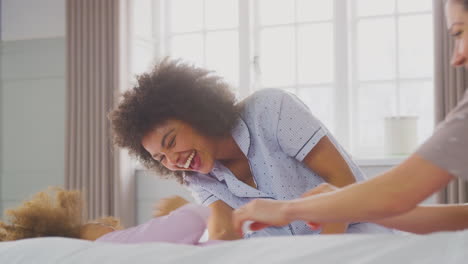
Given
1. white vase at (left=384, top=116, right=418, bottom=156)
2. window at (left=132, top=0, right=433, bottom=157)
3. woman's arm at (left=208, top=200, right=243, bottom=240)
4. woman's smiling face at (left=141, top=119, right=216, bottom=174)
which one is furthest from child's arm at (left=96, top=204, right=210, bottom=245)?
window at (left=132, top=0, right=433, bottom=157)

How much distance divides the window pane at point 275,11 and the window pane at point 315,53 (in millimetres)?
138

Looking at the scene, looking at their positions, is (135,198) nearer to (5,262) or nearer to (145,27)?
(145,27)

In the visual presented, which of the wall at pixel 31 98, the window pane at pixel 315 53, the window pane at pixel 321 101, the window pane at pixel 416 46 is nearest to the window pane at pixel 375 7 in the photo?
the window pane at pixel 416 46

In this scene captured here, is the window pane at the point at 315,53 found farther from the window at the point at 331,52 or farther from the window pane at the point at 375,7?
the window pane at the point at 375,7

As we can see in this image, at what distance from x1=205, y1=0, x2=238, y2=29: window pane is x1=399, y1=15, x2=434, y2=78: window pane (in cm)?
114

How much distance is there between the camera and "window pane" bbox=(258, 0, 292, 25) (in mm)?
4402

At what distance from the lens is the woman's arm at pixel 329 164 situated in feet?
5.49

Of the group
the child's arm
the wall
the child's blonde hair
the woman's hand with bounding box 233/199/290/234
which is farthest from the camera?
the wall

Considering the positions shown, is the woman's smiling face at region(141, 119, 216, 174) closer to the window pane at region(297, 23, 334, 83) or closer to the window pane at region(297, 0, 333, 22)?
the window pane at region(297, 23, 334, 83)

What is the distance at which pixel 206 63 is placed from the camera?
4.62 meters

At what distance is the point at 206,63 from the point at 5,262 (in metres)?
3.65

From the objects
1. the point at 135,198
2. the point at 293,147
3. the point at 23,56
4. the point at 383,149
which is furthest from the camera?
the point at 23,56

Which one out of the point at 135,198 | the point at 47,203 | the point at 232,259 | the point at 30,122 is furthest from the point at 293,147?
the point at 30,122

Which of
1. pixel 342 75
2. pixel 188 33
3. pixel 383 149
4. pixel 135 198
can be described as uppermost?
pixel 188 33
